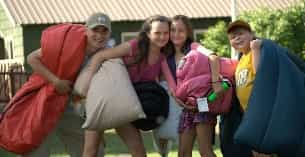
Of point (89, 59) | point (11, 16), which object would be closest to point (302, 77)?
point (89, 59)

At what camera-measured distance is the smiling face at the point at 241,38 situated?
20.9ft

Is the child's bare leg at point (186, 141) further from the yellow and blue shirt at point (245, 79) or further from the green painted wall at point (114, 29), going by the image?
the green painted wall at point (114, 29)

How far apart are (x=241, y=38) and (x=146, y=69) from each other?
86 centimetres

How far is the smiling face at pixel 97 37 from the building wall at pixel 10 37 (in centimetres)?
1629

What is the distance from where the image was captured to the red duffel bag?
649 cm

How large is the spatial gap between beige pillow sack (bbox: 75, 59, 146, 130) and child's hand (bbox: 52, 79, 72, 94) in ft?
0.96

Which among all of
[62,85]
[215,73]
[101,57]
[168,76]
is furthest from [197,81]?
[62,85]

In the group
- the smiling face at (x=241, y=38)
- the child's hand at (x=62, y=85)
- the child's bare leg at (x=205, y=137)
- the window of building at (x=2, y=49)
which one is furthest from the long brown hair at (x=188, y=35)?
the window of building at (x=2, y=49)

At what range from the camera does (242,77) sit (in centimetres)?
625

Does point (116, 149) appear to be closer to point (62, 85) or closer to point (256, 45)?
point (62, 85)

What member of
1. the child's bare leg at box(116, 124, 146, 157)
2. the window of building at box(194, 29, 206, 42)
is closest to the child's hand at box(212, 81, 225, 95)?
the child's bare leg at box(116, 124, 146, 157)

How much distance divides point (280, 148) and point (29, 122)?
2.19 meters

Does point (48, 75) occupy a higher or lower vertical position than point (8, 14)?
higher

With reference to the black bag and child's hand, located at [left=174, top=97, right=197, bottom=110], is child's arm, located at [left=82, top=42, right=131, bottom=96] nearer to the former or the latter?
the black bag
